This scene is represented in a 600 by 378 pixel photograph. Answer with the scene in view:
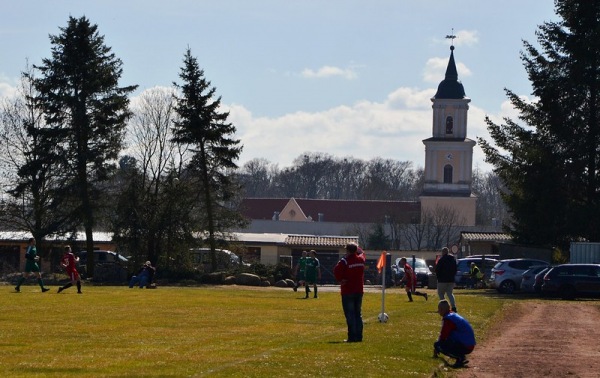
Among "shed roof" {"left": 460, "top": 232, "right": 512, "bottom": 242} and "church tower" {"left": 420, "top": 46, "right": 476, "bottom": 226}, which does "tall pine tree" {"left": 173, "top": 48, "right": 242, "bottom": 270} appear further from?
"church tower" {"left": 420, "top": 46, "right": 476, "bottom": 226}

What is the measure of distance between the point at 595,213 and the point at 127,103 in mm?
25783

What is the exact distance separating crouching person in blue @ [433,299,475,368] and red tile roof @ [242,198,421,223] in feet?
326

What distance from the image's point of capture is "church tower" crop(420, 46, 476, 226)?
374 feet

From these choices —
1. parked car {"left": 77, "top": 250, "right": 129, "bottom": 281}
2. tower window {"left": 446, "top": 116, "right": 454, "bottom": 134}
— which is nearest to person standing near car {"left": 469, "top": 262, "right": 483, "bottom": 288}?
parked car {"left": 77, "top": 250, "right": 129, "bottom": 281}

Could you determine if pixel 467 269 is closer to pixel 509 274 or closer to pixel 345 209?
pixel 509 274

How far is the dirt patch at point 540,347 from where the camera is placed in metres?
16.5

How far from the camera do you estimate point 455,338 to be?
56.4 ft

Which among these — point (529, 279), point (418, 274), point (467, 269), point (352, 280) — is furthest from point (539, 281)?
point (352, 280)

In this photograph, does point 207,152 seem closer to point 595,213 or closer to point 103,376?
point 595,213

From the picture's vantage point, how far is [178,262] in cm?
5947

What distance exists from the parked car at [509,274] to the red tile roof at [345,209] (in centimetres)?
6851

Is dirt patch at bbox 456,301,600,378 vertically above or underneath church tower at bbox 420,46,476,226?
underneath

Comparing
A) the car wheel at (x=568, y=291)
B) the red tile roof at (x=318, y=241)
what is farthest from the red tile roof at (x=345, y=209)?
the car wheel at (x=568, y=291)

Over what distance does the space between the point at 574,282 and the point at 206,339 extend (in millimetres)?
26081
